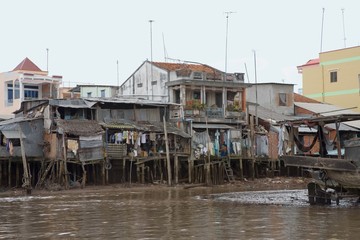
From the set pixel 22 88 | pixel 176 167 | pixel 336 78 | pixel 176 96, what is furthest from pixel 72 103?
pixel 336 78

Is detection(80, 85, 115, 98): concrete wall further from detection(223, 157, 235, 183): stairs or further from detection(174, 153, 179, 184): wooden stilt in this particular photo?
detection(174, 153, 179, 184): wooden stilt

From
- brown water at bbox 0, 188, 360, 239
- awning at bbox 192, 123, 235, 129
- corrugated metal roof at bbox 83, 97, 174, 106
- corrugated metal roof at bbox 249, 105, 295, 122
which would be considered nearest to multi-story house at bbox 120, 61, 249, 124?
awning at bbox 192, 123, 235, 129

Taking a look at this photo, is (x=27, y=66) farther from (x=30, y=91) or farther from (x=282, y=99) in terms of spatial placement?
(x=282, y=99)

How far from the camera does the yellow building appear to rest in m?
55.3

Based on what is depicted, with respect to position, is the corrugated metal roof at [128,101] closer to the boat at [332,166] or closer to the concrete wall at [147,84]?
the concrete wall at [147,84]

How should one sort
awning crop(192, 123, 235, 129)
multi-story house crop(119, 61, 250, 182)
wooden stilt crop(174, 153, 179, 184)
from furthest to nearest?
1. awning crop(192, 123, 235, 129)
2. multi-story house crop(119, 61, 250, 182)
3. wooden stilt crop(174, 153, 179, 184)

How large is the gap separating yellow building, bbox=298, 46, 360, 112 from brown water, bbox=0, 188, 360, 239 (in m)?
31.2

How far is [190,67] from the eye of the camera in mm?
47094

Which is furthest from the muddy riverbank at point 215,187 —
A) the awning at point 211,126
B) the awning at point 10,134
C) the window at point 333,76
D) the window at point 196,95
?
the window at point 333,76

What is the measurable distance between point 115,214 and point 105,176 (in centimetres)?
1734

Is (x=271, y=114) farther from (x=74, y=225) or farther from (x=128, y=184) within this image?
(x=74, y=225)

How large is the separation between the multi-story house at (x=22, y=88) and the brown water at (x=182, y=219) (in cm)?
2469

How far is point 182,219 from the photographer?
61.0 ft

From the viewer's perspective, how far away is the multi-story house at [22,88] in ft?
163
